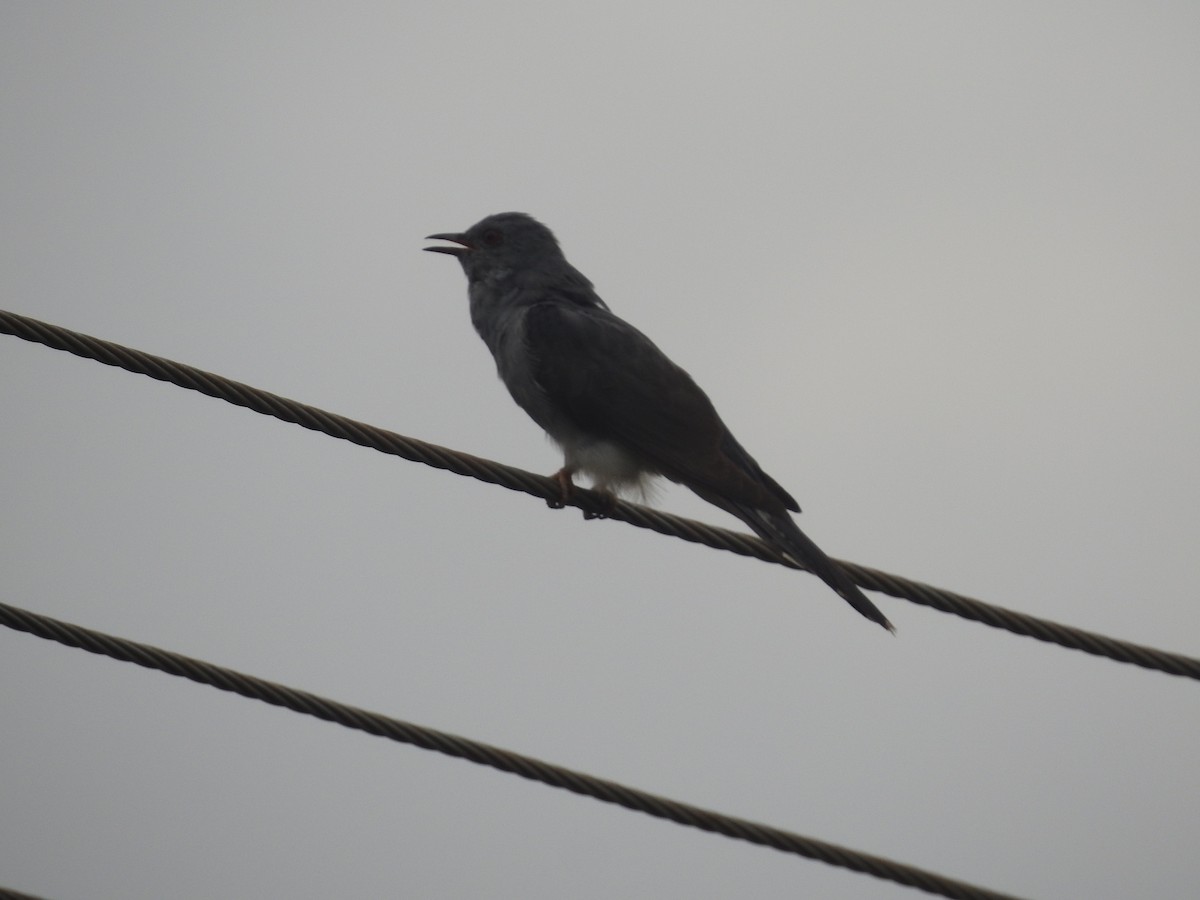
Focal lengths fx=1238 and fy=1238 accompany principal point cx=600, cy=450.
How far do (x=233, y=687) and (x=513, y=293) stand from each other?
12.4 feet

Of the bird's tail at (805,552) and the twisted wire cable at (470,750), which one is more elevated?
the bird's tail at (805,552)

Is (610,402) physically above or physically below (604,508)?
above

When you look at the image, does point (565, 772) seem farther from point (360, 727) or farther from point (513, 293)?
point (513, 293)

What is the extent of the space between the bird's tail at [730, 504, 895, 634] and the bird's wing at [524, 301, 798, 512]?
1.27 ft

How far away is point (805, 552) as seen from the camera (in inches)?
184

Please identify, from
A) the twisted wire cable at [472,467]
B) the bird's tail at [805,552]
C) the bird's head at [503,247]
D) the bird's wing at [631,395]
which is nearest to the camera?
the twisted wire cable at [472,467]

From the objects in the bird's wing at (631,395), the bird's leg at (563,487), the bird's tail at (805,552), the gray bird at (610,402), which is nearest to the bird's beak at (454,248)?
the gray bird at (610,402)

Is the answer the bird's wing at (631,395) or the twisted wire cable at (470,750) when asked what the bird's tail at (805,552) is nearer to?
the bird's wing at (631,395)

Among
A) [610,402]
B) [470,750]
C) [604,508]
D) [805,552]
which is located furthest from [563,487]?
[470,750]

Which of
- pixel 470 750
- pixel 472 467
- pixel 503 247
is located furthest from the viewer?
pixel 503 247

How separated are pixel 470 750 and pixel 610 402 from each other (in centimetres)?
273

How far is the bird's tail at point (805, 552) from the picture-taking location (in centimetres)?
436

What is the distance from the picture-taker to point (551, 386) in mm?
6133

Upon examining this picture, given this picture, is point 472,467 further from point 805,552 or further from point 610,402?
point 610,402
